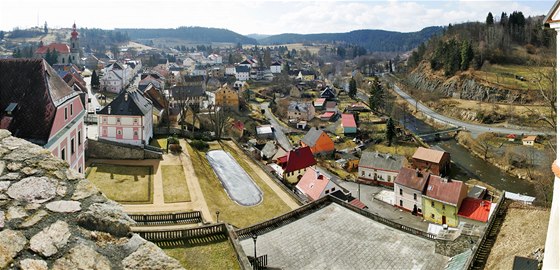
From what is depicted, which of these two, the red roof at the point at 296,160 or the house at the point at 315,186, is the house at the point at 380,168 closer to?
the red roof at the point at 296,160

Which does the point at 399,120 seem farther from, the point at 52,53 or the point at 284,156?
the point at 52,53

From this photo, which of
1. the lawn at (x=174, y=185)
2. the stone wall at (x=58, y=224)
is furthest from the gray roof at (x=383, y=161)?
the stone wall at (x=58, y=224)

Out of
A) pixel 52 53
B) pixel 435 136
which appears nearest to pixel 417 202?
pixel 435 136

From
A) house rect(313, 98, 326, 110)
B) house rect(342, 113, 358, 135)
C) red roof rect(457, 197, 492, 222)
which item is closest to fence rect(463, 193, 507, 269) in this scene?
red roof rect(457, 197, 492, 222)

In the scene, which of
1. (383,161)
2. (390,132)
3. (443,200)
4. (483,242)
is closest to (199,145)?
(383,161)

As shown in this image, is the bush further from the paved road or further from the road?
the paved road

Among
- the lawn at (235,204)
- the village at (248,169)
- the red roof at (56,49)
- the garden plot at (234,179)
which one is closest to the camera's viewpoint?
the village at (248,169)

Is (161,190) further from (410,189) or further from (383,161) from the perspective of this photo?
(383,161)
